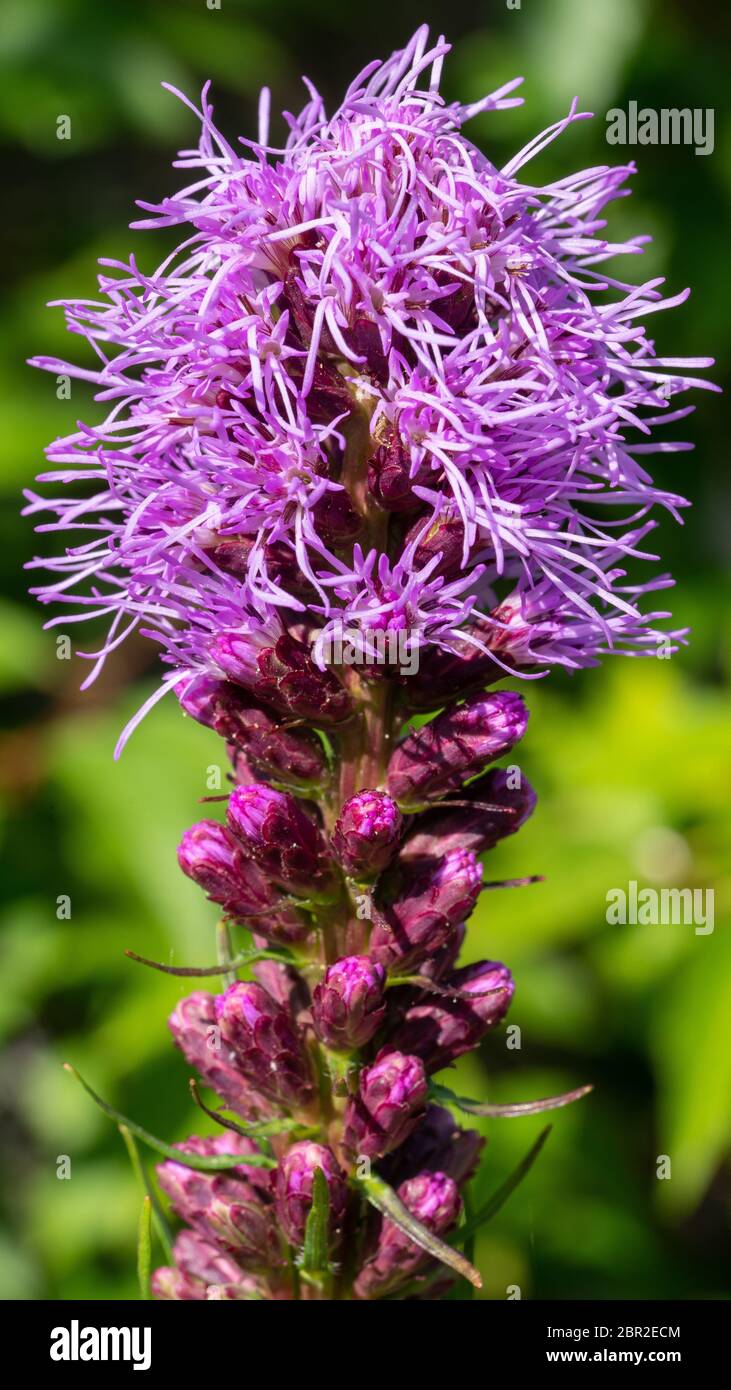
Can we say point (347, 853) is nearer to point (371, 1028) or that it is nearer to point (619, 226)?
point (371, 1028)

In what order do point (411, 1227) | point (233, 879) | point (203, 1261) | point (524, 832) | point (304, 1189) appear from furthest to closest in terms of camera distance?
point (524, 832) < point (203, 1261) < point (233, 879) < point (304, 1189) < point (411, 1227)

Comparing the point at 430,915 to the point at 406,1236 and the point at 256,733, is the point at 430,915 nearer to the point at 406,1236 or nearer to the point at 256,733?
the point at 256,733

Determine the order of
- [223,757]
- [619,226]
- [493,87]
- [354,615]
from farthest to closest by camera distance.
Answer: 1. [619,226]
2. [493,87]
3. [223,757]
4. [354,615]

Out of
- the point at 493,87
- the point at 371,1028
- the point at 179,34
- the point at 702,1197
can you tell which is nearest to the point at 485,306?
the point at 371,1028

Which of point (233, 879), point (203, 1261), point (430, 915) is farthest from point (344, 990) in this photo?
point (203, 1261)

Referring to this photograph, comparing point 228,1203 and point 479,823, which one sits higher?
point 479,823

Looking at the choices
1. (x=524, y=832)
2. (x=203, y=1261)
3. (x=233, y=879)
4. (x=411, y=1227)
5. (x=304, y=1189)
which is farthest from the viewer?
(x=524, y=832)

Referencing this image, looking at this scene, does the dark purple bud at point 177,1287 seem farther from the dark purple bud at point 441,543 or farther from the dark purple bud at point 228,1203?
the dark purple bud at point 441,543
